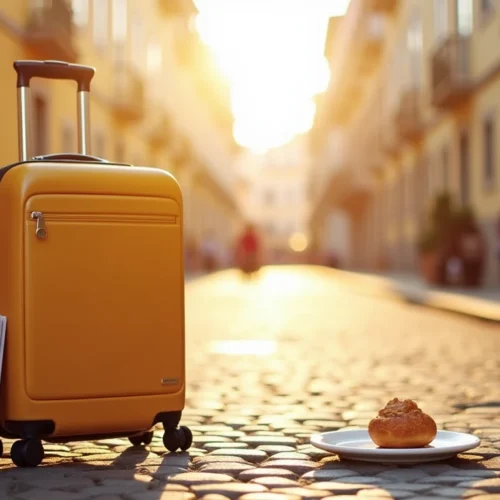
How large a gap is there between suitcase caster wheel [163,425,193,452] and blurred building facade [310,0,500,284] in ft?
59.8

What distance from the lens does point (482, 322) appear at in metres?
14.3

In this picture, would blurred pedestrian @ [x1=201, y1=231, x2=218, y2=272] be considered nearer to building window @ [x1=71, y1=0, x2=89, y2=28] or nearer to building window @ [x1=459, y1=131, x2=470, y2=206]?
building window @ [x1=459, y1=131, x2=470, y2=206]

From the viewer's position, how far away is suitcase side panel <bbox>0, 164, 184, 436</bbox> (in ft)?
13.4

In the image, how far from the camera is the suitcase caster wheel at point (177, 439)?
4441 mm

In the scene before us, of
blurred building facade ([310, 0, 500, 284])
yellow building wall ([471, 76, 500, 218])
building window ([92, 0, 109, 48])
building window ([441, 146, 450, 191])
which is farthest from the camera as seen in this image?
building window ([441, 146, 450, 191])

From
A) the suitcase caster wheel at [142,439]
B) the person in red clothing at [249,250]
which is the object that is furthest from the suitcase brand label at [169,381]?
the person in red clothing at [249,250]

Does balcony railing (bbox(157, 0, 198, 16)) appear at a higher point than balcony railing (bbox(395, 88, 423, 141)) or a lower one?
higher

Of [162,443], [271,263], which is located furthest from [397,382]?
[271,263]

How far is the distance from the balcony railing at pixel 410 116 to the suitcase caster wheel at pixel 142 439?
2860 centimetres

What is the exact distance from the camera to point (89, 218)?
4.22m

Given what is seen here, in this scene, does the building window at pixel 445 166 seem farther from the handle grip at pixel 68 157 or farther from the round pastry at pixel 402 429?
the round pastry at pixel 402 429

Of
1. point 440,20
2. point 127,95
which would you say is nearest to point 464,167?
point 440,20

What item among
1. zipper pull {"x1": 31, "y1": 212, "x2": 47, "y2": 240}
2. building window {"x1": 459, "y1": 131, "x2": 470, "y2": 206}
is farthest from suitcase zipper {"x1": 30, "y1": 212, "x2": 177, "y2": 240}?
building window {"x1": 459, "y1": 131, "x2": 470, "y2": 206}

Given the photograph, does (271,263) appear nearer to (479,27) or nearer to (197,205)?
(197,205)
